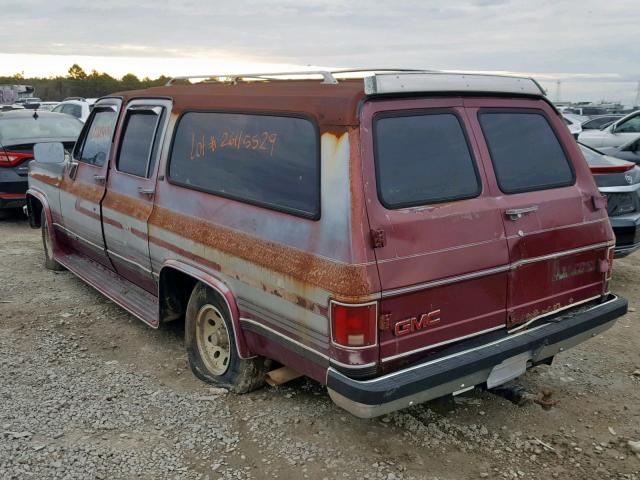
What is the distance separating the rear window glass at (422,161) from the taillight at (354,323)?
0.51 m

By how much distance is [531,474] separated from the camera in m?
3.22

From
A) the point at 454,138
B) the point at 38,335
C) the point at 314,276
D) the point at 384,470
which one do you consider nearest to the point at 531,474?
the point at 384,470

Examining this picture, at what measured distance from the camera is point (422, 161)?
3.14 meters

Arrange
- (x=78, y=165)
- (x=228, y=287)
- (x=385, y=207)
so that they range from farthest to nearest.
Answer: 1. (x=78, y=165)
2. (x=228, y=287)
3. (x=385, y=207)

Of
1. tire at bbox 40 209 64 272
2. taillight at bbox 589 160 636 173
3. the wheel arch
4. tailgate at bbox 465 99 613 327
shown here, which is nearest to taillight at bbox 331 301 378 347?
tailgate at bbox 465 99 613 327

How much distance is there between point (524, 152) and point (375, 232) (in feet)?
4.21

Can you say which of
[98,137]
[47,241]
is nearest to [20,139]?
[47,241]

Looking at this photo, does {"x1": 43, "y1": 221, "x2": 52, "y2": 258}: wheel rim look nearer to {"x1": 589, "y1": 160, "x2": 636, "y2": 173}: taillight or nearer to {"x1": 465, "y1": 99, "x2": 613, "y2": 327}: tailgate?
{"x1": 465, "y1": 99, "x2": 613, "y2": 327}: tailgate

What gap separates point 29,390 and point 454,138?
305cm

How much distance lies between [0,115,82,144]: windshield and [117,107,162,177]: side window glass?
518 centimetres

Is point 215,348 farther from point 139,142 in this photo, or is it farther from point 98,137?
point 98,137

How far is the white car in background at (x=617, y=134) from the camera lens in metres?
12.9

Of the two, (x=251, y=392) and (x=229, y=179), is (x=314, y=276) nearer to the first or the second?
(x=229, y=179)

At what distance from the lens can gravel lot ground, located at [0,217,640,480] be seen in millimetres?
3256
